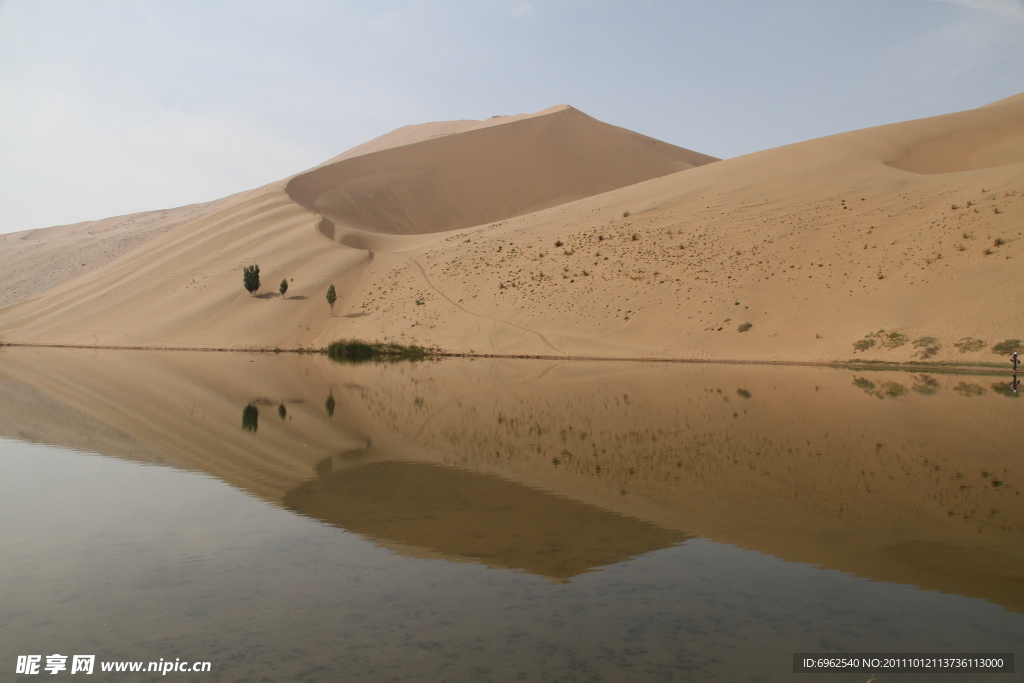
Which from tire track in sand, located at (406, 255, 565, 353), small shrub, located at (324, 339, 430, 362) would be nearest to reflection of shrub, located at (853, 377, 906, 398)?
tire track in sand, located at (406, 255, 565, 353)

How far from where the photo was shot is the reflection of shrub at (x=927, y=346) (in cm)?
2772

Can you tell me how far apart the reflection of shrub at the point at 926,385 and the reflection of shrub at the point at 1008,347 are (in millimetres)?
4336

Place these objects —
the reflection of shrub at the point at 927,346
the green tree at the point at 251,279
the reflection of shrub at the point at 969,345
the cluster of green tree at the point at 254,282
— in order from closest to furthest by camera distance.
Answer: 1. the reflection of shrub at the point at 969,345
2. the reflection of shrub at the point at 927,346
3. the cluster of green tree at the point at 254,282
4. the green tree at the point at 251,279

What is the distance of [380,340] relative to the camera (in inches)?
1549

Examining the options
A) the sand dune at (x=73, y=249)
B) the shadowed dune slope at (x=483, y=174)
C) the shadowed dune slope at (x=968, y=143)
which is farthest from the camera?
the sand dune at (x=73, y=249)

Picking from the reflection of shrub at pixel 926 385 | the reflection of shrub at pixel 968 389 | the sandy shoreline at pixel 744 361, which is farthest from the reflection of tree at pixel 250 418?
the sandy shoreline at pixel 744 361

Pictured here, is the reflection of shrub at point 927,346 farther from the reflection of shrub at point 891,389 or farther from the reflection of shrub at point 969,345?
the reflection of shrub at point 891,389

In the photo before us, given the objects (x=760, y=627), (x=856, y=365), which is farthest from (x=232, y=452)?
(x=856, y=365)

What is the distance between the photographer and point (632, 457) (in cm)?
1054

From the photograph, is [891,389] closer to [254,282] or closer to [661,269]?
[661,269]

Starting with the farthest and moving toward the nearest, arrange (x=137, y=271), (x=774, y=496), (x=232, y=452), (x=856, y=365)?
(x=137, y=271), (x=856, y=365), (x=232, y=452), (x=774, y=496)

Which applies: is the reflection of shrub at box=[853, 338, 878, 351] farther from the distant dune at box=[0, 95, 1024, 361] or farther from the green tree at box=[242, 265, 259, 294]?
the green tree at box=[242, 265, 259, 294]

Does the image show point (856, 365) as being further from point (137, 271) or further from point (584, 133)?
point (584, 133)

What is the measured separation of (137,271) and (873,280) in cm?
4779
